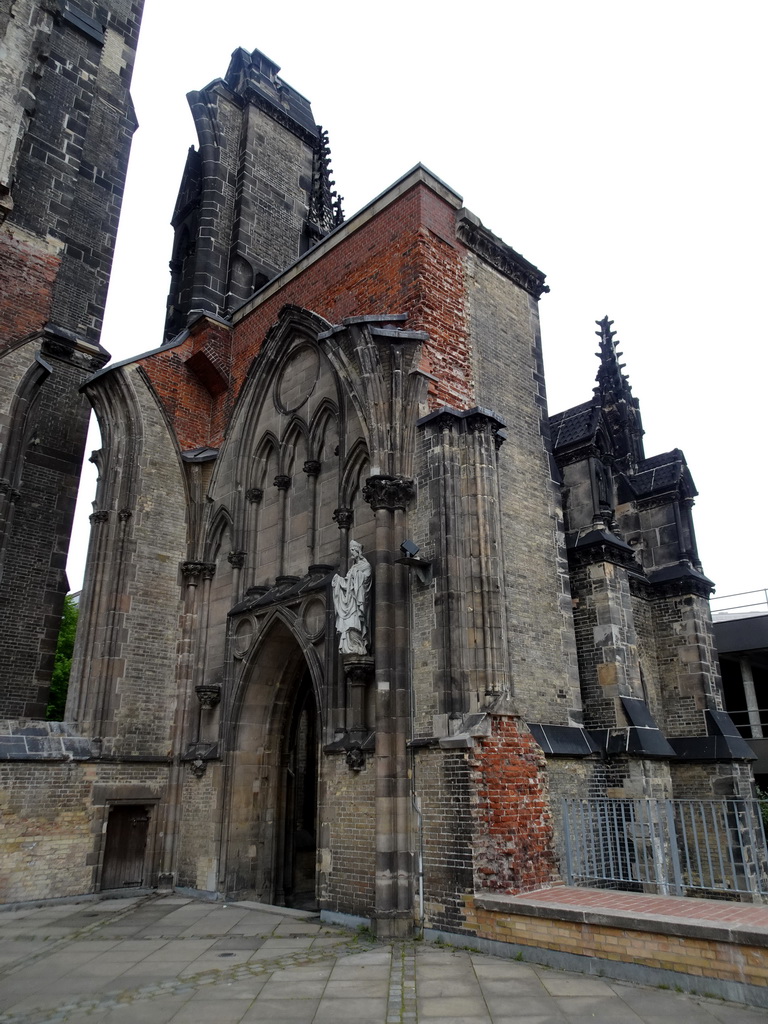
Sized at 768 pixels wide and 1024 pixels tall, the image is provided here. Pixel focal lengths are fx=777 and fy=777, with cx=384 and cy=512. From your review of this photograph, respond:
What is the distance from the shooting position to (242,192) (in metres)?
18.7

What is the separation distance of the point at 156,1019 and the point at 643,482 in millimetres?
14740

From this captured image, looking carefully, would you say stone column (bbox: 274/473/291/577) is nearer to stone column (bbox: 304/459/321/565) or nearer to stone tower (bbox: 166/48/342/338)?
stone column (bbox: 304/459/321/565)

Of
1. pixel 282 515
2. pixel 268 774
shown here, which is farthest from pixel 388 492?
pixel 268 774

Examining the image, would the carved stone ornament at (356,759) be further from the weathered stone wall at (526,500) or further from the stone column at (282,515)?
the stone column at (282,515)

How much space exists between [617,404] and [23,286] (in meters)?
13.8

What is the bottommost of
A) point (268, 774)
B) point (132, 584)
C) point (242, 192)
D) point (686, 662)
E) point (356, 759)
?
point (268, 774)

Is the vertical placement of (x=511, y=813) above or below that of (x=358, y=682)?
below

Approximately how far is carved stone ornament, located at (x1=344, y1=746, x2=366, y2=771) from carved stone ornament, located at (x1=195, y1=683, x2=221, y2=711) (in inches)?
146

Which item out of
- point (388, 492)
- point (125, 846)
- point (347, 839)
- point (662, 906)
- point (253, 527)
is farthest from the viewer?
point (253, 527)

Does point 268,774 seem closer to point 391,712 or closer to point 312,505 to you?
point 391,712

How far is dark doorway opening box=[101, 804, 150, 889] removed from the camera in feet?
40.1

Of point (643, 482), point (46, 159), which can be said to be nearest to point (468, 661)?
point (643, 482)

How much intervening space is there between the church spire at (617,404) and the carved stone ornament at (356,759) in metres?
10.6

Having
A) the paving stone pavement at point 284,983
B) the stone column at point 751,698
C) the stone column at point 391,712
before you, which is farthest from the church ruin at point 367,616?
the stone column at point 751,698
